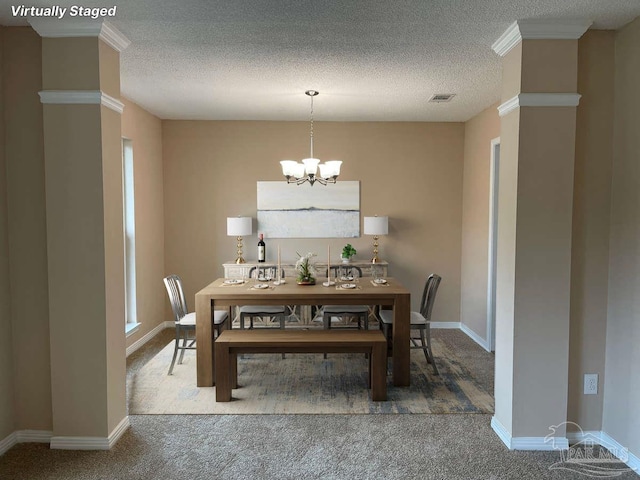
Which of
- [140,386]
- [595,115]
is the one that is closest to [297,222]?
[140,386]

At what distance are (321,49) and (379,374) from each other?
2.49 m

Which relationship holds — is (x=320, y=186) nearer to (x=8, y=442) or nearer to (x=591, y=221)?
(x=591, y=221)

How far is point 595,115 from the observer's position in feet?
8.88

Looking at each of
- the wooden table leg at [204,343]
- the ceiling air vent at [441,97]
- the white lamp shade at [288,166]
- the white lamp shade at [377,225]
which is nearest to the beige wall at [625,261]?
the ceiling air vent at [441,97]

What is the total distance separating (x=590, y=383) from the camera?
2.76 metres

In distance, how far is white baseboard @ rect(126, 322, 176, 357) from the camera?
4586mm

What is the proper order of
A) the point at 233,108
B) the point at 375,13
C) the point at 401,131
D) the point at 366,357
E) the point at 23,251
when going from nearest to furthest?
the point at 375,13 → the point at 23,251 → the point at 366,357 → the point at 233,108 → the point at 401,131

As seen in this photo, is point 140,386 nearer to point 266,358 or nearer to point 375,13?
point 266,358

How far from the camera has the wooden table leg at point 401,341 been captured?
12.0ft

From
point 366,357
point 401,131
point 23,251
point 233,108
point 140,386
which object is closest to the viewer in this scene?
point 23,251

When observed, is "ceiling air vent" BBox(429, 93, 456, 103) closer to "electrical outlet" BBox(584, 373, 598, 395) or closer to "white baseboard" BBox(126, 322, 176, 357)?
"electrical outlet" BBox(584, 373, 598, 395)

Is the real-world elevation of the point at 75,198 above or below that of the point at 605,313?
above

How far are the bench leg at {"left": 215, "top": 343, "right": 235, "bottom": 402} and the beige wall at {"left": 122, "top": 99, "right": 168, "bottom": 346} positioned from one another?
1688 millimetres

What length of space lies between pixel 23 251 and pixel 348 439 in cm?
242
